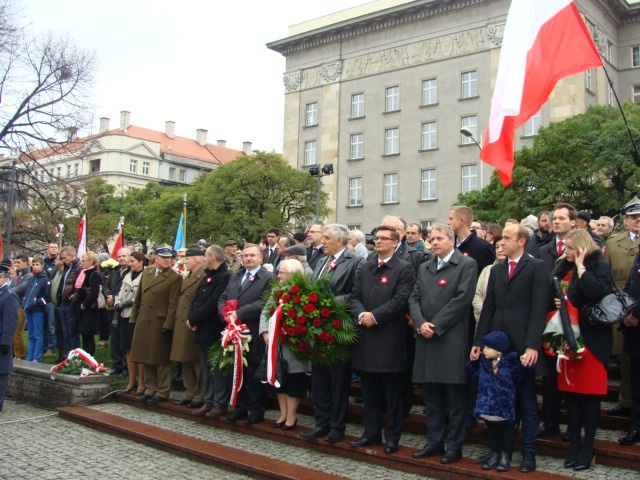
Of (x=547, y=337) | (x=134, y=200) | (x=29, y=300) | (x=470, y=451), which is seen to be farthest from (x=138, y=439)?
(x=134, y=200)

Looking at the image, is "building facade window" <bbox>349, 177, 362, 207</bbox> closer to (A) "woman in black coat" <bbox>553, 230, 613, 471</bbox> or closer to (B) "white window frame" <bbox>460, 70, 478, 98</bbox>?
(B) "white window frame" <bbox>460, 70, 478, 98</bbox>

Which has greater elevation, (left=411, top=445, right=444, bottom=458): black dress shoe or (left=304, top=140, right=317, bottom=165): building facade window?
(left=304, top=140, right=317, bottom=165): building facade window

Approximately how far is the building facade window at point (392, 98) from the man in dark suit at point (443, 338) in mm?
41869

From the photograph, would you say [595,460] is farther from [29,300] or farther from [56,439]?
[29,300]

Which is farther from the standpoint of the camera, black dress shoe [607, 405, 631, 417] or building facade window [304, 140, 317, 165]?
building facade window [304, 140, 317, 165]

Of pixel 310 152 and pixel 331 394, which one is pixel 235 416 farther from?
pixel 310 152

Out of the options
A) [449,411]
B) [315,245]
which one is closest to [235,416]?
[315,245]

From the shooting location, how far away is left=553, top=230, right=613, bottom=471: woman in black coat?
5.78 meters

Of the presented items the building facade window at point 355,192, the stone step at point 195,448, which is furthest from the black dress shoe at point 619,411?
the building facade window at point 355,192

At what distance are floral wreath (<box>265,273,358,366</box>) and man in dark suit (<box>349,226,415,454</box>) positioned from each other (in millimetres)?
149

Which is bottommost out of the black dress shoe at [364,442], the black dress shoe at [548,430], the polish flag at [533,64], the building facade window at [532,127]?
the black dress shoe at [364,442]

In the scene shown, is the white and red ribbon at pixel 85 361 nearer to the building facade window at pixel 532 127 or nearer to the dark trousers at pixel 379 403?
the dark trousers at pixel 379 403

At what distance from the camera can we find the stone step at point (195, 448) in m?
6.39

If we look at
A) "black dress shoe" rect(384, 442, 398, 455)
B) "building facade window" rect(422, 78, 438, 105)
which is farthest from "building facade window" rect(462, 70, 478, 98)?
"black dress shoe" rect(384, 442, 398, 455)
